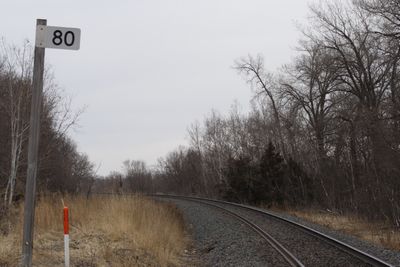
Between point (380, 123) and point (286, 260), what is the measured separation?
13.9 m

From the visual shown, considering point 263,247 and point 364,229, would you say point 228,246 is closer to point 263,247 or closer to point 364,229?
point 263,247

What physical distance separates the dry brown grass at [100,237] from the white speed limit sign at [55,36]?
3494mm

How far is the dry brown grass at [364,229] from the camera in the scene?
13.9 metres

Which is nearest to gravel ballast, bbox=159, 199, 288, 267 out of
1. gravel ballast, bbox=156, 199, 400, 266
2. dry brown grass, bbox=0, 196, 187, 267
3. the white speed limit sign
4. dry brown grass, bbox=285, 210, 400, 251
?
gravel ballast, bbox=156, 199, 400, 266

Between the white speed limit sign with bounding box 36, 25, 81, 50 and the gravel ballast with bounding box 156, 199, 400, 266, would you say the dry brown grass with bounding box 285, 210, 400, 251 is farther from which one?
the white speed limit sign with bounding box 36, 25, 81, 50

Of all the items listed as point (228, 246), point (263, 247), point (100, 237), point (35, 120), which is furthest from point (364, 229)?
point (35, 120)

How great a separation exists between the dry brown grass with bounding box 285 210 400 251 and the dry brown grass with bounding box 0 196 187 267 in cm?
629

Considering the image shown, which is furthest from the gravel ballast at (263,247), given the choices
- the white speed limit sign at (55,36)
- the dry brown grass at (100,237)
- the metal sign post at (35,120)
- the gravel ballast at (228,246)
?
the white speed limit sign at (55,36)

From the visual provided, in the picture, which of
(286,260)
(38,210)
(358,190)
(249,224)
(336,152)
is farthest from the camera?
(336,152)

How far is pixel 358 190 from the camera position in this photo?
25.6m

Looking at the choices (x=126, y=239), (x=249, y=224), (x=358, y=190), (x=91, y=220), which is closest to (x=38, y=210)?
(x=91, y=220)

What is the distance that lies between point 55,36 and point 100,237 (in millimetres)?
6082

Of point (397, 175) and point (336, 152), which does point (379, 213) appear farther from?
point (336, 152)

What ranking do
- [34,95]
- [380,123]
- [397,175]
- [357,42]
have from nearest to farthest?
[34,95] < [397,175] < [380,123] < [357,42]
